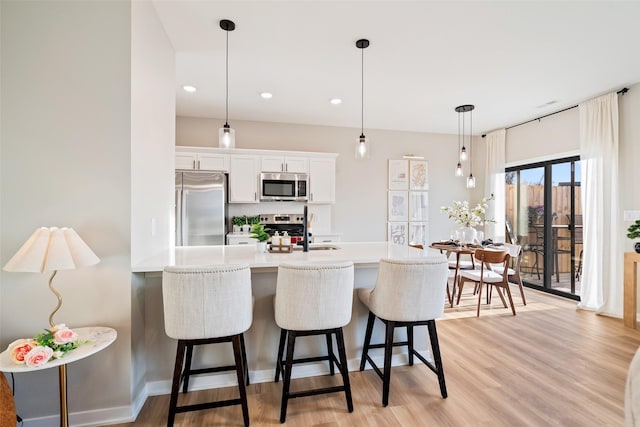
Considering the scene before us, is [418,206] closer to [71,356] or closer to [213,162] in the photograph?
[213,162]

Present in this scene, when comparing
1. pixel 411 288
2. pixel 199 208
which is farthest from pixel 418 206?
pixel 411 288

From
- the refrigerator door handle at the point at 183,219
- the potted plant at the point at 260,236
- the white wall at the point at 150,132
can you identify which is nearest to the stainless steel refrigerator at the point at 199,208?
the refrigerator door handle at the point at 183,219

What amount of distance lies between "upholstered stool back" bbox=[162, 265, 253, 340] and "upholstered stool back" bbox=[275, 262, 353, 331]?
270mm

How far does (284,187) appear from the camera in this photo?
479 centimetres

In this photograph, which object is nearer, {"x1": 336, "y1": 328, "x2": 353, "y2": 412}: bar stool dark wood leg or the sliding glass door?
{"x1": 336, "y1": 328, "x2": 353, "y2": 412}: bar stool dark wood leg

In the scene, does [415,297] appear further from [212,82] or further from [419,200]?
[419,200]

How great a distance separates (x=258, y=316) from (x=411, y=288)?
3.79ft

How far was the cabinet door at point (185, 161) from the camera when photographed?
4387mm

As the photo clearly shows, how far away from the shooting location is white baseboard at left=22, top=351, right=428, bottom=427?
1787mm

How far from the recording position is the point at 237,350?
1782 mm

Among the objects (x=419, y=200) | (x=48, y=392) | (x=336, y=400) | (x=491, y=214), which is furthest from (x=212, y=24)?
(x=491, y=214)

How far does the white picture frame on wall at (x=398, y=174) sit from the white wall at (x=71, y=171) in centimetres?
451

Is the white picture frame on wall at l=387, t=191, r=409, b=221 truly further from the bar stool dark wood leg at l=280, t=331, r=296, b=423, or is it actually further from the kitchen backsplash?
the bar stool dark wood leg at l=280, t=331, r=296, b=423

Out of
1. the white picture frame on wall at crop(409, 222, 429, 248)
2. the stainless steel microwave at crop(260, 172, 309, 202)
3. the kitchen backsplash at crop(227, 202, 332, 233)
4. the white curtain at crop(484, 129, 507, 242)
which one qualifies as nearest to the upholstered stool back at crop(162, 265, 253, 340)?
the stainless steel microwave at crop(260, 172, 309, 202)
